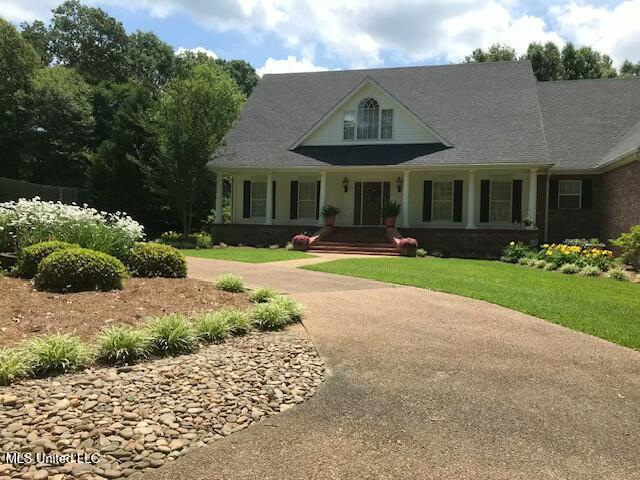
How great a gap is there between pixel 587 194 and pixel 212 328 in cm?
1903

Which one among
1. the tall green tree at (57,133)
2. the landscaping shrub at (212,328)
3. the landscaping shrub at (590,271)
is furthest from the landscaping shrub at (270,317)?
the tall green tree at (57,133)

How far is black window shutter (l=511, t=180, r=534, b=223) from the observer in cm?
2058

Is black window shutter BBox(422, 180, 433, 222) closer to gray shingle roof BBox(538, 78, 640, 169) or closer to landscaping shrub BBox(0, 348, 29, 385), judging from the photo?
gray shingle roof BBox(538, 78, 640, 169)

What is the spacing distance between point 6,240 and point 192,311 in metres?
5.32

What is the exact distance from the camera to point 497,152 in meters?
19.3

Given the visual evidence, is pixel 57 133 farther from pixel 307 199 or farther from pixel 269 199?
pixel 307 199

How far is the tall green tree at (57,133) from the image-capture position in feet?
107

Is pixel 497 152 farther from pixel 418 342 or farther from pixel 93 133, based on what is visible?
pixel 93 133

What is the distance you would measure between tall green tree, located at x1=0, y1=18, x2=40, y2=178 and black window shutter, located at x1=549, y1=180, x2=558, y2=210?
3092 cm

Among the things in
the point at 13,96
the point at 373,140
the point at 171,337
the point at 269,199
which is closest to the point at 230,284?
the point at 171,337

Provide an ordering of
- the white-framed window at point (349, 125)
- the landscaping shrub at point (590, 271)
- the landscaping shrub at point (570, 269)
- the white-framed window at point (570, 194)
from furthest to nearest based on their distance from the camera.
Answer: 1. the white-framed window at point (349, 125)
2. the white-framed window at point (570, 194)
3. the landscaping shrub at point (570, 269)
4. the landscaping shrub at point (590, 271)

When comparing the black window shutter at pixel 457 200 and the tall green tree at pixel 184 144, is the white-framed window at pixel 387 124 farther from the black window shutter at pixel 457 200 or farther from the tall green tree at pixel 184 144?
the tall green tree at pixel 184 144

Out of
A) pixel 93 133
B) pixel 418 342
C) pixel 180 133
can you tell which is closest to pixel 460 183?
pixel 180 133

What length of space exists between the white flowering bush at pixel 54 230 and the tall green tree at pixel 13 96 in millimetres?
26195
